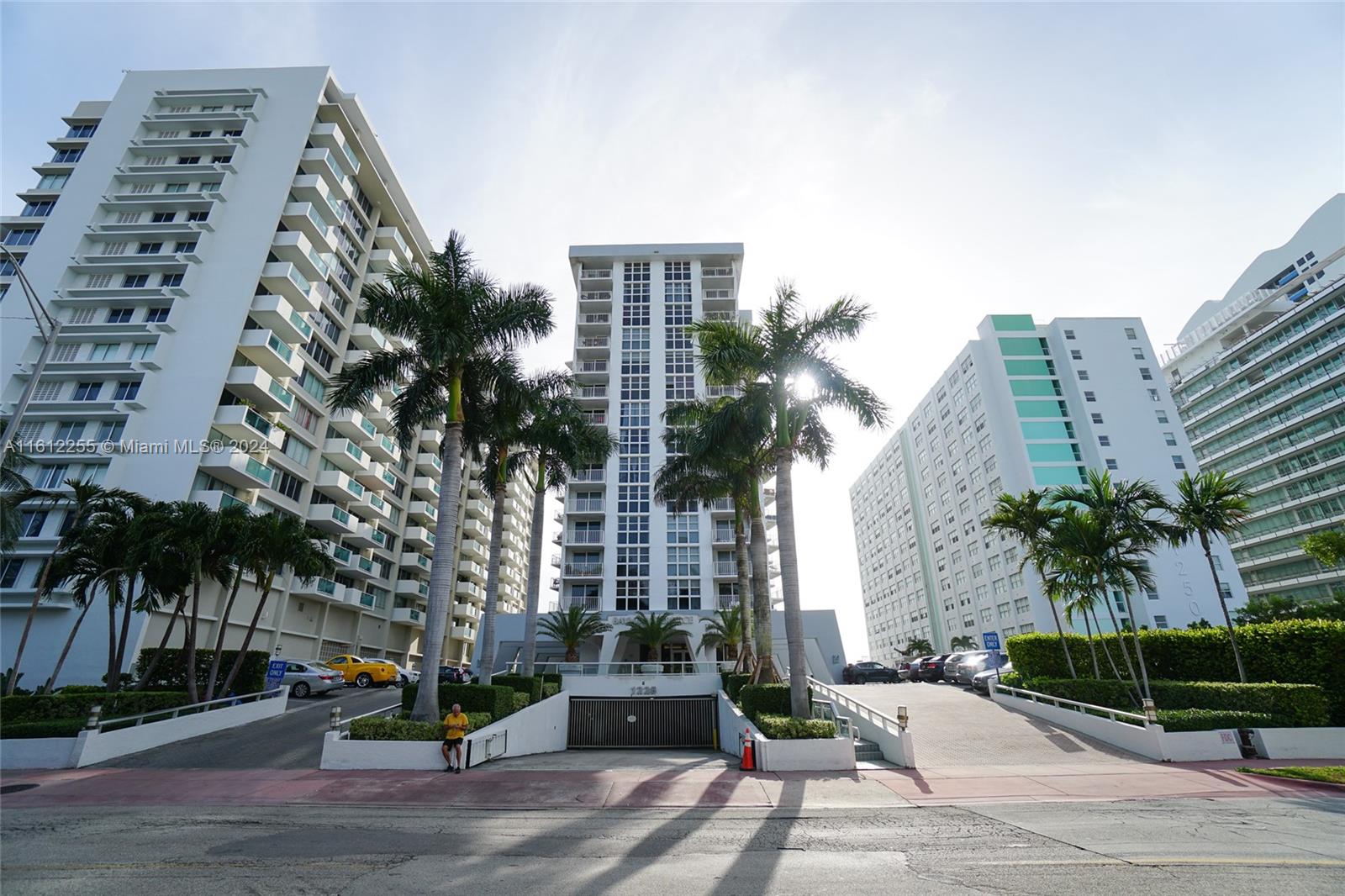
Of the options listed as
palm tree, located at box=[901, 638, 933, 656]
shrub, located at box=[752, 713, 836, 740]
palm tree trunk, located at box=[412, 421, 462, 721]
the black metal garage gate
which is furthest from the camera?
palm tree, located at box=[901, 638, 933, 656]

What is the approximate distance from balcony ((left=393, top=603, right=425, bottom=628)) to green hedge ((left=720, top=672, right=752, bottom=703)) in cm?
3344

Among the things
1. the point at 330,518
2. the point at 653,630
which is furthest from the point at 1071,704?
the point at 330,518

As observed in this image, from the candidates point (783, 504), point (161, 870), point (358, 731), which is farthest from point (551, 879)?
point (783, 504)

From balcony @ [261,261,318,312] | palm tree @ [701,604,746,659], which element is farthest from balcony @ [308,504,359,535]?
palm tree @ [701,604,746,659]

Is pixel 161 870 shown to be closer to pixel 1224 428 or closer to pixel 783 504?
pixel 783 504

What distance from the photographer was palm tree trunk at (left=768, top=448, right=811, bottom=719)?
16281mm

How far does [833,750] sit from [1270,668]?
14862 millimetres

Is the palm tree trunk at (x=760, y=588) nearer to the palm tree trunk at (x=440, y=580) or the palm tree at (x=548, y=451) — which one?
the palm tree at (x=548, y=451)

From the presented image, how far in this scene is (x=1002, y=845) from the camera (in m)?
8.19

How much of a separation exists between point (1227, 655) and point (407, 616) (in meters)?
51.0

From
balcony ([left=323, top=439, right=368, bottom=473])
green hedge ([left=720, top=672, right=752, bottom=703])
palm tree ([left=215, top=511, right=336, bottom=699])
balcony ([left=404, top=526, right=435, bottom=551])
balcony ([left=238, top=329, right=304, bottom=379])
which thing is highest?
balcony ([left=238, top=329, right=304, bottom=379])

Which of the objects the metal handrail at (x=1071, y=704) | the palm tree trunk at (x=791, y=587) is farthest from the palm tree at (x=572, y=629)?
the metal handrail at (x=1071, y=704)

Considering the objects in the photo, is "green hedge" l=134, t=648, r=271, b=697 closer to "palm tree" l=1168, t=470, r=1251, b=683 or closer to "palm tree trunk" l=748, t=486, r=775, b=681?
"palm tree trunk" l=748, t=486, r=775, b=681

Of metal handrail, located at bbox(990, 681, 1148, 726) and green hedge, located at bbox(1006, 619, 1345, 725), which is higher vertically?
green hedge, located at bbox(1006, 619, 1345, 725)
